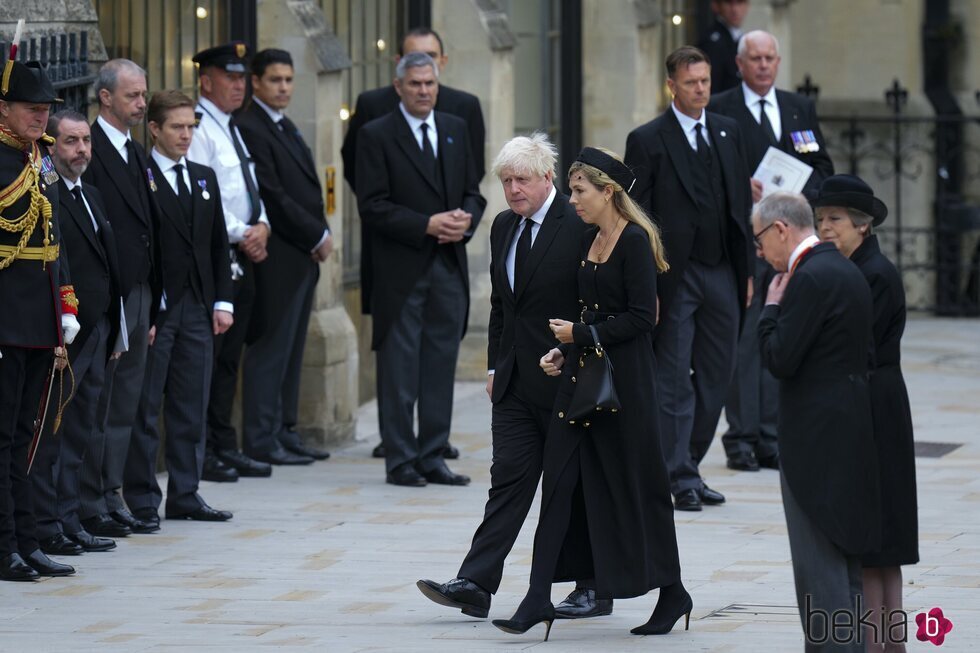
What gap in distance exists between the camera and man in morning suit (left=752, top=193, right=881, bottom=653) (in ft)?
21.2

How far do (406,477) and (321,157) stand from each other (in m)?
2.08

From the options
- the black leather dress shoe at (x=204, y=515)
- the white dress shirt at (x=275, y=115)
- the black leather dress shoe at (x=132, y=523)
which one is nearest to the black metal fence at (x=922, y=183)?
the white dress shirt at (x=275, y=115)

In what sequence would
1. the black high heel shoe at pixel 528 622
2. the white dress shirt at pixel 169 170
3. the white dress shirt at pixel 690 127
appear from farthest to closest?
1. the white dress shirt at pixel 690 127
2. the white dress shirt at pixel 169 170
3. the black high heel shoe at pixel 528 622

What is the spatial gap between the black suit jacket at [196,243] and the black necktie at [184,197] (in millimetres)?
18

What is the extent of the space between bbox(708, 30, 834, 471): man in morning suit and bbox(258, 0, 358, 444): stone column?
2124 millimetres

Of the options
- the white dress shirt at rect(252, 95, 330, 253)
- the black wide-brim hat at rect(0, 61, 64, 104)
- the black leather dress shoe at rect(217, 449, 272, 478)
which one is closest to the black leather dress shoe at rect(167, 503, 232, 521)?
the black leather dress shoe at rect(217, 449, 272, 478)

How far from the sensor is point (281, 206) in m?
11.1

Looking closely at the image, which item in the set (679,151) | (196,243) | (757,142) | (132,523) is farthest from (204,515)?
(757,142)

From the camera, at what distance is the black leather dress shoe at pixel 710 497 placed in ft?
33.5

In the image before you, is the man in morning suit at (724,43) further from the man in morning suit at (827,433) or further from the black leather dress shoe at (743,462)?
the man in morning suit at (827,433)

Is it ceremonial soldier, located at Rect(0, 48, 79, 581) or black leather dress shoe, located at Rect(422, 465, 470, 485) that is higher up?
ceremonial soldier, located at Rect(0, 48, 79, 581)

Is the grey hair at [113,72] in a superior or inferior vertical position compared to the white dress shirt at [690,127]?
superior

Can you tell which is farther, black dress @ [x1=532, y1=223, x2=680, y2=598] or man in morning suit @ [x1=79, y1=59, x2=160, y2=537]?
man in morning suit @ [x1=79, y1=59, x2=160, y2=537]

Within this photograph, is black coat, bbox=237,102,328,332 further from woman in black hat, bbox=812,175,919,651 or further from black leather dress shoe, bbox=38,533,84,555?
woman in black hat, bbox=812,175,919,651
